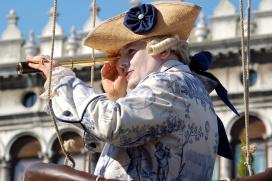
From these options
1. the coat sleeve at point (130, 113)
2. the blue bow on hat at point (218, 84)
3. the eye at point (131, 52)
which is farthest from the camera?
the blue bow on hat at point (218, 84)

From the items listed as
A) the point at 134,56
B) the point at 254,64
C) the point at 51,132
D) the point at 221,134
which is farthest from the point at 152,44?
the point at 51,132

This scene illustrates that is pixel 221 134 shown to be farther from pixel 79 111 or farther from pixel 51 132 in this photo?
pixel 51 132

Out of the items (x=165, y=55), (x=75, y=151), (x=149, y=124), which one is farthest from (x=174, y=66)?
(x=75, y=151)

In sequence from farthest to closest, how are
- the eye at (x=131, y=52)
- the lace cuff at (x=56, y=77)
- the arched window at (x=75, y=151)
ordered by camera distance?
the arched window at (x=75, y=151), the eye at (x=131, y=52), the lace cuff at (x=56, y=77)

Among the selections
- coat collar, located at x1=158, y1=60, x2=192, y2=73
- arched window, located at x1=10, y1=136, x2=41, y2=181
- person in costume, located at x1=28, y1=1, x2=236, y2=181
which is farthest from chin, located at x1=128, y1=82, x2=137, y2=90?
arched window, located at x1=10, y1=136, x2=41, y2=181

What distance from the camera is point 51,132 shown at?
91.0ft

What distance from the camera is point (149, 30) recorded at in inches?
207

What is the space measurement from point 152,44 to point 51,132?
2256cm

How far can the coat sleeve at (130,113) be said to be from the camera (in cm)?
498

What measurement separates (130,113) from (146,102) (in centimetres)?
→ 8

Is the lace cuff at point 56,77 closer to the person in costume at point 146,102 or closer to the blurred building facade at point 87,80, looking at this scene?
the person in costume at point 146,102

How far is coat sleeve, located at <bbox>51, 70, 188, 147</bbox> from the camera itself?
16.3 feet

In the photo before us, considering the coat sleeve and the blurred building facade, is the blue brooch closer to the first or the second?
the coat sleeve

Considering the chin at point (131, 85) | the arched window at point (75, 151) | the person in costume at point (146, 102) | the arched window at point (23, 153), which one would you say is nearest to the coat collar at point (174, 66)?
the person in costume at point (146, 102)
